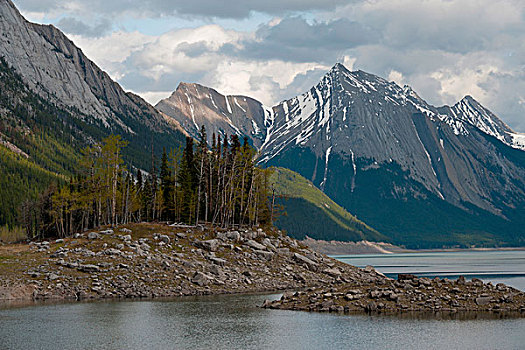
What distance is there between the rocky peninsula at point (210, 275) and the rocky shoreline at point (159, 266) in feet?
0.44

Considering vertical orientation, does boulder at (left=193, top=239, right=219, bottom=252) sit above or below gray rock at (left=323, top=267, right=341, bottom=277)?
above

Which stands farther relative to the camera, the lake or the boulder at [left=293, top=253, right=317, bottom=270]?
the boulder at [left=293, top=253, right=317, bottom=270]

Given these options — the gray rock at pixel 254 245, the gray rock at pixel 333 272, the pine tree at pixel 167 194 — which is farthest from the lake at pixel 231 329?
the pine tree at pixel 167 194

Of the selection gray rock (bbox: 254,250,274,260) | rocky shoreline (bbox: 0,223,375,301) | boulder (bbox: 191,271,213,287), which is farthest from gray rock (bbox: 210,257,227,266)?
gray rock (bbox: 254,250,274,260)

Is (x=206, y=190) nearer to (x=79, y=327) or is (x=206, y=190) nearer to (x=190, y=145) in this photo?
(x=190, y=145)

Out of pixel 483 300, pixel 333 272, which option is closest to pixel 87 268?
pixel 333 272

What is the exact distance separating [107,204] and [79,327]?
58.6 m

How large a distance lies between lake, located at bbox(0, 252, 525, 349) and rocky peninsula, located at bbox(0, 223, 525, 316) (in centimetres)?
480

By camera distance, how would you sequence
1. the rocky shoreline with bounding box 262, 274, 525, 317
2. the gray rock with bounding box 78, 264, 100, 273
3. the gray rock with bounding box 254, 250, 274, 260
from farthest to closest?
the gray rock with bounding box 254, 250, 274, 260 → the gray rock with bounding box 78, 264, 100, 273 → the rocky shoreline with bounding box 262, 274, 525, 317

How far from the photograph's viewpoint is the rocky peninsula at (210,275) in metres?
78.1

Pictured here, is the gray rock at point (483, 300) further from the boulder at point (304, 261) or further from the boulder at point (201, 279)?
the boulder at point (304, 261)

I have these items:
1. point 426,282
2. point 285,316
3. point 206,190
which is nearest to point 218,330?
point 285,316

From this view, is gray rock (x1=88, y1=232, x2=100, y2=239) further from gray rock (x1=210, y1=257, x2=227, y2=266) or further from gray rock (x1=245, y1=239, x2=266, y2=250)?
gray rock (x1=245, y1=239, x2=266, y2=250)

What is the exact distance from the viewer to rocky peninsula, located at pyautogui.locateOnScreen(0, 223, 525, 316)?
78125 mm
